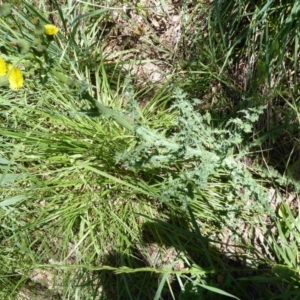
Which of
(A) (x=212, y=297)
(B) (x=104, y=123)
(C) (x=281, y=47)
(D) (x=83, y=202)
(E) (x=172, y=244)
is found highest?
(C) (x=281, y=47)

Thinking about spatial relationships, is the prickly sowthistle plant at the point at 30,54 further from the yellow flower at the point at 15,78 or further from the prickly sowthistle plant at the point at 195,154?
the prickly sowthistle plant at the point at 195,154

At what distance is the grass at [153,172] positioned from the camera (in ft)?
6.05

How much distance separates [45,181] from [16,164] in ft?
0.48

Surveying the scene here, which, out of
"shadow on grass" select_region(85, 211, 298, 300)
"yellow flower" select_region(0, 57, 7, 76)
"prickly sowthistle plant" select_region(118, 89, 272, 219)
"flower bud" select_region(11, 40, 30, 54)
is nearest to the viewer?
"flower bud" select_region(11, 40, 30, 54)

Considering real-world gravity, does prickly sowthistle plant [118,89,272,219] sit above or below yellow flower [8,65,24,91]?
below

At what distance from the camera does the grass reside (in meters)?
1.84

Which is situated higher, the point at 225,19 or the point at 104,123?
the point at 225,19

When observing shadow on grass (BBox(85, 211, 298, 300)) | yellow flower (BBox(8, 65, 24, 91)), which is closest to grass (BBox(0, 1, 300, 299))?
shadow on grass (BBox(85, 211, 298, 300))

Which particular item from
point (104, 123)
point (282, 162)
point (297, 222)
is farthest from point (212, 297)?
point (104, 123)

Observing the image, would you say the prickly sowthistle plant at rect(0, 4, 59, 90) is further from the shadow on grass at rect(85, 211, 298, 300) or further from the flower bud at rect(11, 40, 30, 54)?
the shadow on grass at rect(85, 211, 298, 300)

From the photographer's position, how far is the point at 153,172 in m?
1.93

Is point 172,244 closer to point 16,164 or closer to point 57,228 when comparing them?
point 57,228

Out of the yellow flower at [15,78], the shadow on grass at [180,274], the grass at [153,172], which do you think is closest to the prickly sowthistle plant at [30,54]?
the yellow flower at [15,78]

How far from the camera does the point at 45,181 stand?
6.49ft
